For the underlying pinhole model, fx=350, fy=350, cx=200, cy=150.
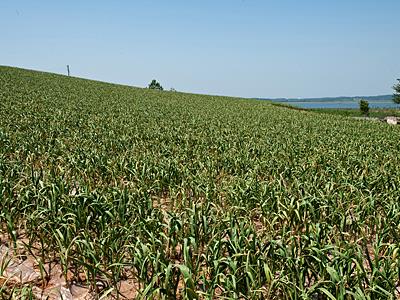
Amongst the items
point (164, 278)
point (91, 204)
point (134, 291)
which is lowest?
point (134, 291)

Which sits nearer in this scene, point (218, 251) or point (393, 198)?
point (218, 251)

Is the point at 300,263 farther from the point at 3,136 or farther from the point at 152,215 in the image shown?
the point at 3,136

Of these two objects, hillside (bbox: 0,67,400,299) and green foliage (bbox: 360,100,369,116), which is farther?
green foliage (bbox: 360,100,369,116)

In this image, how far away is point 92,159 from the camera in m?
7.46

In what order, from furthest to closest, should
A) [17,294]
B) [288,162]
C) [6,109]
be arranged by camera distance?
[6,109]
[288,162]
[17,294]

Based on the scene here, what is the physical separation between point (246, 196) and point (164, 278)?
2496 millimetres

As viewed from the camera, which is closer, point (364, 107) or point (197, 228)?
point (197, 228)

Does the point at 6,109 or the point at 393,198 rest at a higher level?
the point at 6,109

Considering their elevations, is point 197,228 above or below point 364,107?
below

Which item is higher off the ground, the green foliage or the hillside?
the green foliage

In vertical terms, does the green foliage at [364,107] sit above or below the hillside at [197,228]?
above

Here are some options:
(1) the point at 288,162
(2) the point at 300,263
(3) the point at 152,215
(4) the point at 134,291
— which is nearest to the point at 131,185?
(3) the point at 152,215

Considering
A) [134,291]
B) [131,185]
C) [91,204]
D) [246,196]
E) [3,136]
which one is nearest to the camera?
[134,291]

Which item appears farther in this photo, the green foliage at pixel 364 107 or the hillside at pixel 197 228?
the green foliage at pixel 364 107
